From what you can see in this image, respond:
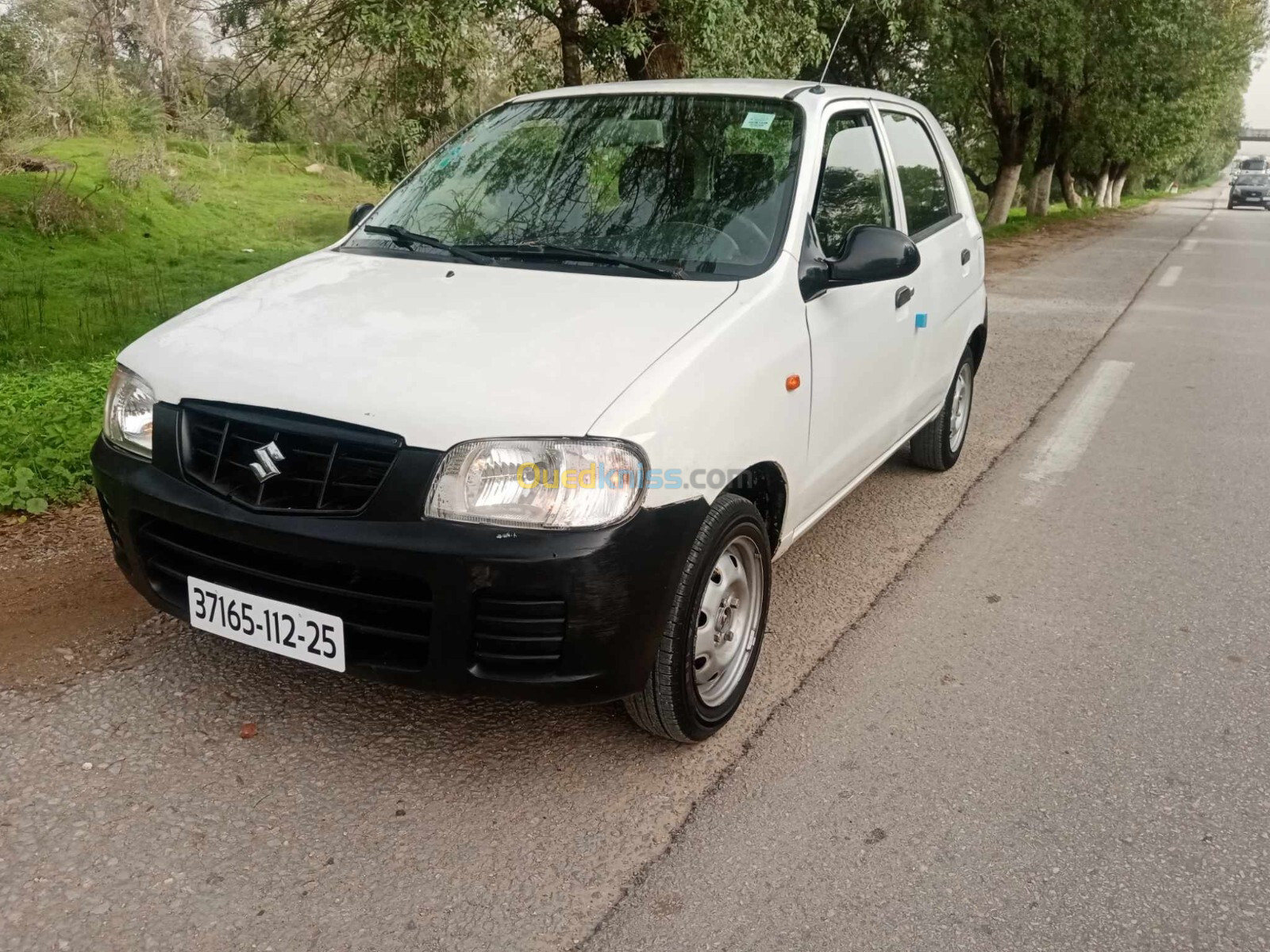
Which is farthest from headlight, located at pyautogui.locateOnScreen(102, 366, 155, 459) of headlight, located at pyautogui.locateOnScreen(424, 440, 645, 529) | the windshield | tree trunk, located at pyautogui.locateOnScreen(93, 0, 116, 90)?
tree trunk, located at pyautogui.locateOnScreen(93, 0, 116, 90)

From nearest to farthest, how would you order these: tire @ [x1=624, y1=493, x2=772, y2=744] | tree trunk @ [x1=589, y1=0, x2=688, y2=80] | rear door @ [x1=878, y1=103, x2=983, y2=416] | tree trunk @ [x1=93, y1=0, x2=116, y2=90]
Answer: tire @ [x1=624, y1=493, x2=772, y2=744], rear door @ [x1=878, y1=103, x2=983, y2=416], tree trunk @ [x1=589, y1=0, x2=688, y2=80], tree trunk @ [x1=93, y1=0, x2=116, y2=90]

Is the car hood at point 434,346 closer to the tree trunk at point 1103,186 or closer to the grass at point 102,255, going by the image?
the grass at point 102,255

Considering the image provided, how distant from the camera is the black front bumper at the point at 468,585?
2553 millimetres

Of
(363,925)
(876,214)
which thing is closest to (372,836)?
(363,925)

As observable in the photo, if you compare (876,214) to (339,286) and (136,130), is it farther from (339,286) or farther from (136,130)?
(136,130)

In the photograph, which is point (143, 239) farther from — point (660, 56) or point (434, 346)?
point (434, 346)

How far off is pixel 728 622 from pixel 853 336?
116 cm

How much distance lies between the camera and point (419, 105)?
28.8 feet

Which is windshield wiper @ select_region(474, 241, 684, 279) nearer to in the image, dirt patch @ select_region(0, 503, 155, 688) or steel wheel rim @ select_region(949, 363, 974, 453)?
dirt patch @ select_region(0, 503, 155, 688)

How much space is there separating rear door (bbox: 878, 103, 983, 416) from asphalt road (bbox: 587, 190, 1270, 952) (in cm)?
72

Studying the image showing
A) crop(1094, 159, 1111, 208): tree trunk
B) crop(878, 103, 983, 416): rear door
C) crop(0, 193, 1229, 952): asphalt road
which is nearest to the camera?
crop(0, 193, 1229, 952): asphalt road

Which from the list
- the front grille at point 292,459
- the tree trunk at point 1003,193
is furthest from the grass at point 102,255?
the tree trunk at point 1003,193

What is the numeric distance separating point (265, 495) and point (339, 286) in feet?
3.14

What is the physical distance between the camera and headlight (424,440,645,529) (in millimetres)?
2572
